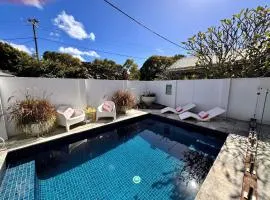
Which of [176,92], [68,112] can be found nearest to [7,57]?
[68,112]

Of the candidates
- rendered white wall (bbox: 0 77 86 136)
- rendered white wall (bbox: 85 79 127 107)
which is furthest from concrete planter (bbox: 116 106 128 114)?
rendered white wall (bbox: 0 77 86 136)

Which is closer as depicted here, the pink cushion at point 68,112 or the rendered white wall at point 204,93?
the pink cushion at point 68,112

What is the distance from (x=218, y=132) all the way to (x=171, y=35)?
6.54m

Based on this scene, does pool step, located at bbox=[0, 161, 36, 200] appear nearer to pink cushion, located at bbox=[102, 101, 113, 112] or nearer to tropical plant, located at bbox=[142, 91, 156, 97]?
pink cushion, located at bbox=[102, 101, 113, 112]

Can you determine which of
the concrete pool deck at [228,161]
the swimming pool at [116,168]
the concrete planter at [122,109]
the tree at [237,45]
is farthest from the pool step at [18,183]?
the tree at [237,45]

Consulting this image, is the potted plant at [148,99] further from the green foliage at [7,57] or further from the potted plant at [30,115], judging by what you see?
the green foliage at [7,57]

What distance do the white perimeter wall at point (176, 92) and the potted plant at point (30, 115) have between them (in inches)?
9.2

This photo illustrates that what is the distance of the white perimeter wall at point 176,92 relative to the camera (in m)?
4.14

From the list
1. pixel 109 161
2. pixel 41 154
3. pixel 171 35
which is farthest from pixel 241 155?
pixel 171 35

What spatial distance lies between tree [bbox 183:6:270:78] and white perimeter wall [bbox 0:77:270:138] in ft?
7.58

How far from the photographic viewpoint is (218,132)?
14.8 feet

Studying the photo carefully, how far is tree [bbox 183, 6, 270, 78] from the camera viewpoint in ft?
20.7

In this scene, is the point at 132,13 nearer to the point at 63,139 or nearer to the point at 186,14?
the point at 186,14

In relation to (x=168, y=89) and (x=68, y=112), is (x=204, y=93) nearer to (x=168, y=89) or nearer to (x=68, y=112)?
(x=168, y=89)
